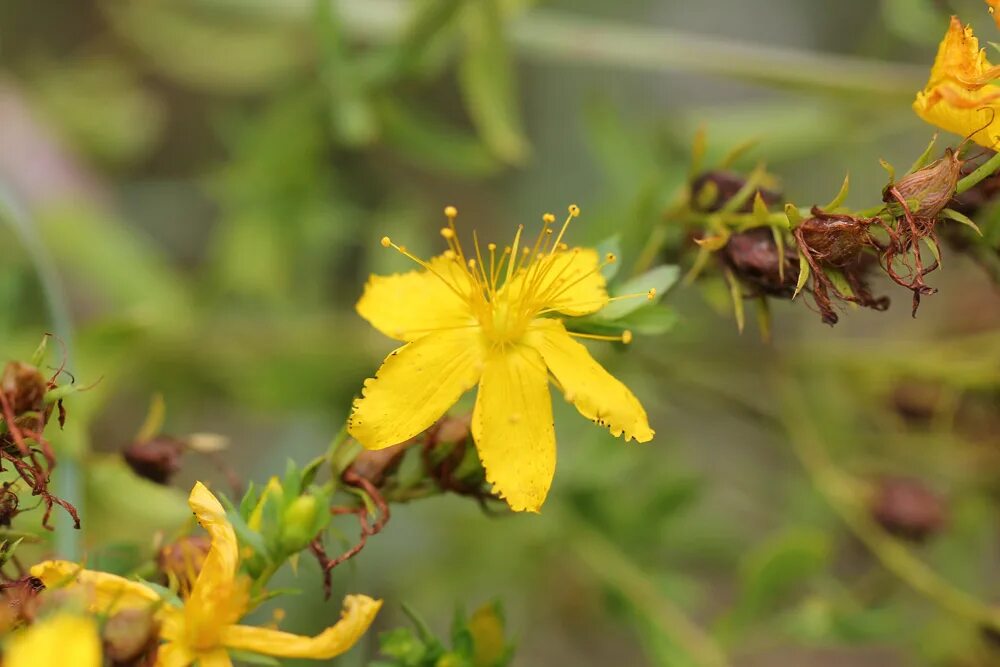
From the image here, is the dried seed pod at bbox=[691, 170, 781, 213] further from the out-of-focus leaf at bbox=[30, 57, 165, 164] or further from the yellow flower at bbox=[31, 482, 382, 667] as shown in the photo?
the out-of-focus leaf at bbox=[30, 57, 165, 164]

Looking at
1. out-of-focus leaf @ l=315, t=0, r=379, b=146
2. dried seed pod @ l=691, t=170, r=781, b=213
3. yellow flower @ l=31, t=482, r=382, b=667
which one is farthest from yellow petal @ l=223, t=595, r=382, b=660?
out-of-focus leaf @ l=315, t=0, r=379, b=146

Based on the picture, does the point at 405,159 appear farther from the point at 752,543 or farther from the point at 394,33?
the point at 752,543

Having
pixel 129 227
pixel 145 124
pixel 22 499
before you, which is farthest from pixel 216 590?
pixel 145 124

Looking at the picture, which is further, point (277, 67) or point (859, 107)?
point (277, 67)

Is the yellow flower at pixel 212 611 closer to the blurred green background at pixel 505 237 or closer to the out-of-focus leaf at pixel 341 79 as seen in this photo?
the blurred green background at pixel 505 237

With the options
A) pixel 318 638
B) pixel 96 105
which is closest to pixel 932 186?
pixel 318 638
